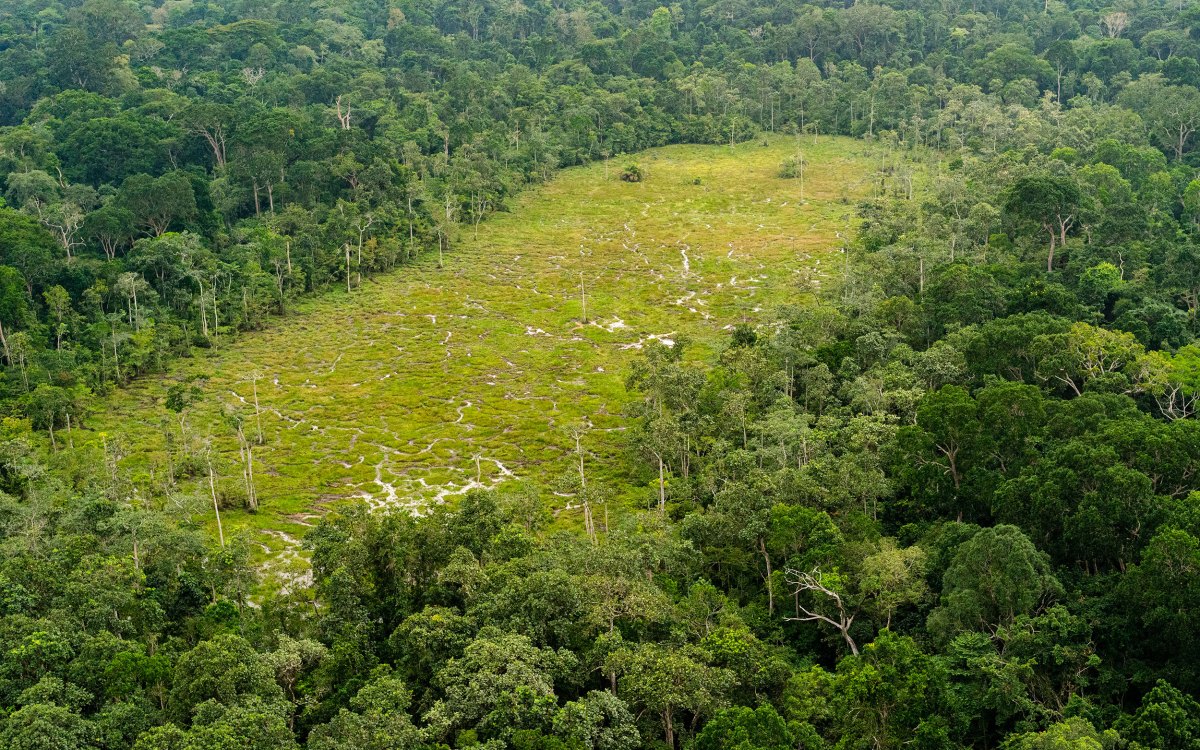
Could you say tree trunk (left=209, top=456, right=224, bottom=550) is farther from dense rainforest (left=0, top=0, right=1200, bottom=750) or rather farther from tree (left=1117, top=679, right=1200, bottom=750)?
tree (left=1117, top=679, right=1200, bottom=750)

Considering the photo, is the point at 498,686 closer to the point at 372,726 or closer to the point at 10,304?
the point at 372,726

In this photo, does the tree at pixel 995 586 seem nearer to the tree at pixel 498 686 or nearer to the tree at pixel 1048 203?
the tree at pixel 498 686

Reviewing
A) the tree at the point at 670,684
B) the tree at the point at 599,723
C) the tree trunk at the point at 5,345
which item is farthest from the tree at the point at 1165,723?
the tree trunk at the point at 5,345

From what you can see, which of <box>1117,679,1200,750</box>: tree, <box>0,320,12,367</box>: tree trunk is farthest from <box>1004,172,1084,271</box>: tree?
<box>0,320,12,367</box>: tree trunk

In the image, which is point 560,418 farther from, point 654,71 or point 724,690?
point 654,71

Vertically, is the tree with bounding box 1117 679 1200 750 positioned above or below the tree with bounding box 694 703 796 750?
above

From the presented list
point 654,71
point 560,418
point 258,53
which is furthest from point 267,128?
point 654,71

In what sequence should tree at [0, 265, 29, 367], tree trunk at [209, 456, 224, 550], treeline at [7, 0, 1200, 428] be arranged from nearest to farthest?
1. tree trunk at [209, 456, 224, 550]
2. tree at [0, 265, 29, 367]
3. treeline at [7, 0, 1200, 428]
